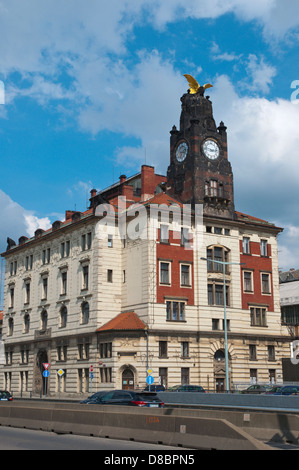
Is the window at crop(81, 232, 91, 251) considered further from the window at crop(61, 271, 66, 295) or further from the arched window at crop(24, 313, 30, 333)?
the arched window at crop(24, 313, 30, 333)

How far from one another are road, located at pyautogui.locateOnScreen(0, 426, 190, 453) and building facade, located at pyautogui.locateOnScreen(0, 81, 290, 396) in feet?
118

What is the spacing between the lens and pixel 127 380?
193 ft

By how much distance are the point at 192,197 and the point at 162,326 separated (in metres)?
15.6

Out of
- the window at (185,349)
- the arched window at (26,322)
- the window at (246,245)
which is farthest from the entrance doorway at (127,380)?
the arched window at (26,322)

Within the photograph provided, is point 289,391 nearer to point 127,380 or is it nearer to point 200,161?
point 127,380

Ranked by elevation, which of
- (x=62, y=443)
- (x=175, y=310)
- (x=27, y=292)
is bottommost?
(x=62, y=443)

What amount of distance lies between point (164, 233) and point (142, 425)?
43289 millimetres

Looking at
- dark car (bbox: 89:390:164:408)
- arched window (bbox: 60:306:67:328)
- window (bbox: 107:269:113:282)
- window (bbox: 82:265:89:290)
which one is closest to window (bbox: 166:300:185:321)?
window (bbox: 107:269:113:282)

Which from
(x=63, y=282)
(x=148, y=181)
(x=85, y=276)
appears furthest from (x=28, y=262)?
(x=148, y=181)

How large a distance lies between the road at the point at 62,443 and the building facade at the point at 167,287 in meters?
36.1

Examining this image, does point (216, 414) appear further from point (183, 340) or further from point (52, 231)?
point (52, 231)

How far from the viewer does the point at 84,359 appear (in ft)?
209

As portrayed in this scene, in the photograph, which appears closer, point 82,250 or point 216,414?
point 216,414
